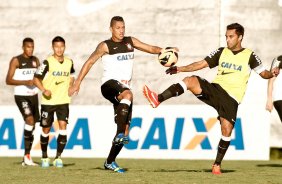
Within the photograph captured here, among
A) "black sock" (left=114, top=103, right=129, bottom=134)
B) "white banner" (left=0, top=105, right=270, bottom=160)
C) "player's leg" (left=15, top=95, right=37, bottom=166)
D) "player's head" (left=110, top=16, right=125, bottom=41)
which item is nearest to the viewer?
"black sock" (left=114, top=103, right=129, bottom=134)

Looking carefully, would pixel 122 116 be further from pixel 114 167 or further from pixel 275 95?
pixel 275 95

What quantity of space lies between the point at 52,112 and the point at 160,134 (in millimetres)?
3914

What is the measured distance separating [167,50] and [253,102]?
7.52 meters

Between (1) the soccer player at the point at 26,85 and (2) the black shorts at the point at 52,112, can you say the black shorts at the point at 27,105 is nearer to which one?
(1) the soccer player at the point at 26,85

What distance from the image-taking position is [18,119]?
A: 57.5ft

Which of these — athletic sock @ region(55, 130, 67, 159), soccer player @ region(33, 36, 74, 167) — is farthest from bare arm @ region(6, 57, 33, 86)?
athletic sock @ region(55, 130, 67, 159)

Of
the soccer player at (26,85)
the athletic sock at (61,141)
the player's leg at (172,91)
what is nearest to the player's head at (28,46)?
A: the soccer player at (26,85)

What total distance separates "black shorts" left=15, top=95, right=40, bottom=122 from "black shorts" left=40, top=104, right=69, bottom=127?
643 mm

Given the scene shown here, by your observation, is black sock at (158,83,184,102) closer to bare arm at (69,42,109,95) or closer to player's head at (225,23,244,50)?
player's head at (225,23,244,50)

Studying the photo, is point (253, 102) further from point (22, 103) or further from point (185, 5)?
point (22, 103)

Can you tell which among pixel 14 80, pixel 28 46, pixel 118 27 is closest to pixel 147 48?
pixel 118 27

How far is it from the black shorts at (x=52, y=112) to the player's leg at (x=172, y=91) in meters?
3.09

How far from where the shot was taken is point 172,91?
1097 cm

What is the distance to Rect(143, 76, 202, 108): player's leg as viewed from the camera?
10.8m
